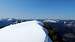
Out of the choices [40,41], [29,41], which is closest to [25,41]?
[29,41]

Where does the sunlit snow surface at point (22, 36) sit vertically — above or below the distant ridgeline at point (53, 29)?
above

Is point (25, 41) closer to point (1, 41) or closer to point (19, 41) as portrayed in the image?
point (19, 41)

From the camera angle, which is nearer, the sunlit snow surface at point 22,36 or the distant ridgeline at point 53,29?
the sunlit snow surface at point 22,36

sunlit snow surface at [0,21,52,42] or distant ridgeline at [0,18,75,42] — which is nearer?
sunlit snow surface at [0,21,52,42]

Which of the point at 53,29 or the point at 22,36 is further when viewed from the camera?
the point at 53,29

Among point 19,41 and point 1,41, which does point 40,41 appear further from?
point 1,41

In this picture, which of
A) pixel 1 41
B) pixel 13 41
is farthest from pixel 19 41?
pixel 1 41

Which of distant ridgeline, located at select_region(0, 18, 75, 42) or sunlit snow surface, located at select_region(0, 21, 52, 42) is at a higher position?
sunlit snow surface, located at select_region(0, 21, 52, 42)

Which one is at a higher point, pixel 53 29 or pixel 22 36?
pixel 22 36
